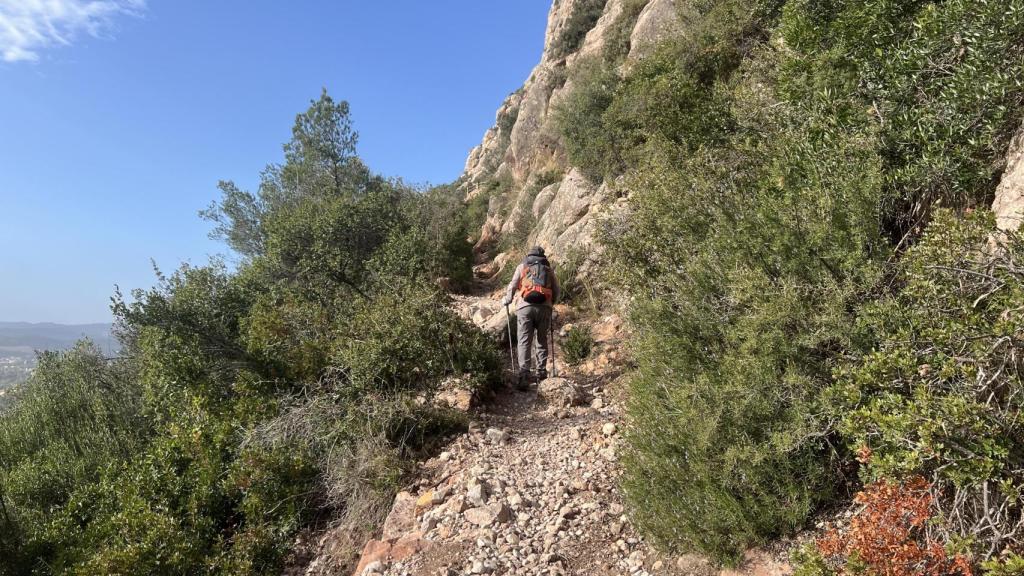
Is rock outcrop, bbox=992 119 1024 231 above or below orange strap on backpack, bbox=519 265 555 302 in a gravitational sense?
below

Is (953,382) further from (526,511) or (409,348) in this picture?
(409,348)

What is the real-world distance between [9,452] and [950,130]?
17.7 m

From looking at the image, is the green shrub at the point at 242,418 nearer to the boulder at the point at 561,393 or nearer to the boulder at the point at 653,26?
→ the boulder at the point at 561,393

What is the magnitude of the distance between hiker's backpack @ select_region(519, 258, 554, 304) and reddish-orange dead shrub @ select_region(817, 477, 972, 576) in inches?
220

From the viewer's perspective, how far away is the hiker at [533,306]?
8.09 meters

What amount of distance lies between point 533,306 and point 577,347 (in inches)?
56.6

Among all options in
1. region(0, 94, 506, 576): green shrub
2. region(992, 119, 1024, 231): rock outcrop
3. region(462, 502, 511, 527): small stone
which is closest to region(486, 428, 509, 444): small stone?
region(0, 94, 506, 576): green shrub

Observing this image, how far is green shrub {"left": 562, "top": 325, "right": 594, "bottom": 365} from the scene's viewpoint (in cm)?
898

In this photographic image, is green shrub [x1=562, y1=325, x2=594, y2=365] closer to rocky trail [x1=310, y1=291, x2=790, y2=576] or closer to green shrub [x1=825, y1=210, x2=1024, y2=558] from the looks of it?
rocky trail [x1=310, y1=291, x2=790, y2=576]

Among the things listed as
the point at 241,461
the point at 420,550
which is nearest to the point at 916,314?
the point at 420,550

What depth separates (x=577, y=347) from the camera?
9.03m

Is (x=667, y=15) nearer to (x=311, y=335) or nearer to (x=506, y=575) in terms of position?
(x=311, y=335)

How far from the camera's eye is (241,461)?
619 cm

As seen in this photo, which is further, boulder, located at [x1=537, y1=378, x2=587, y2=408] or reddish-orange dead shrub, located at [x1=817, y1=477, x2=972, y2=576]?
boulder, located at [x1=537, y1=378, x2=587, y2=408]
